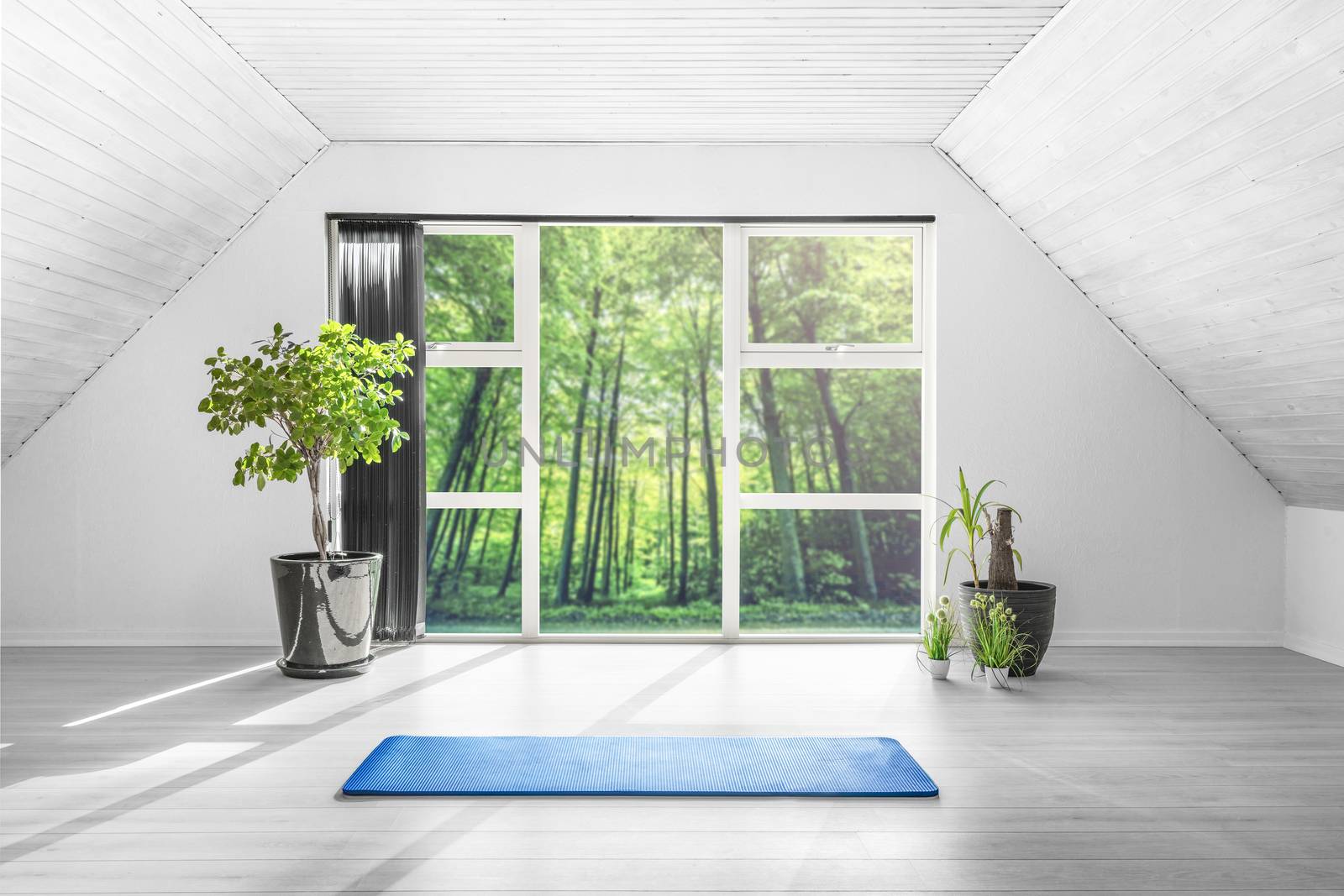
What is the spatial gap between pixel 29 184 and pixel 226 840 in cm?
256

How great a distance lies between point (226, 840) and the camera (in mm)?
2514

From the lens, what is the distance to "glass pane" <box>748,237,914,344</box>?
24.5 ft

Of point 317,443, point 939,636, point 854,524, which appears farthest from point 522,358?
point 854,524

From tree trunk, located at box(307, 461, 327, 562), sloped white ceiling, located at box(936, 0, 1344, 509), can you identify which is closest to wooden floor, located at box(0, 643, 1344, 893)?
tree trunk, located at box(307, 461, 327, 562)

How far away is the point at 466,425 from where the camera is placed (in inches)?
285

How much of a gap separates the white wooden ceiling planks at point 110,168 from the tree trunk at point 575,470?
3254 mm

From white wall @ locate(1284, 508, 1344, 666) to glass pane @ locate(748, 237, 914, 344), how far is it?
123 inches

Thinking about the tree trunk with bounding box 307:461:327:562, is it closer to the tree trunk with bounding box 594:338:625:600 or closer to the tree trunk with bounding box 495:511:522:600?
the tree trunk with bounding box 495:511:522:600

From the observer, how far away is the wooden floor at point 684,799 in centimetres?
234

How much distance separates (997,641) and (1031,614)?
0.28 meters

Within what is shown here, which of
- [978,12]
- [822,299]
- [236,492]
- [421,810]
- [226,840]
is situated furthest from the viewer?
[822,299]

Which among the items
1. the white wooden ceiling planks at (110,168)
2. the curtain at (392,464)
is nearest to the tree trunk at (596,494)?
the curtain at (392,464)

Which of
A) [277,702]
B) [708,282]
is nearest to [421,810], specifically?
[277,702]

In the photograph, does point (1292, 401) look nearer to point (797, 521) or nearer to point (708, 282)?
Answer: point (797, 521)
